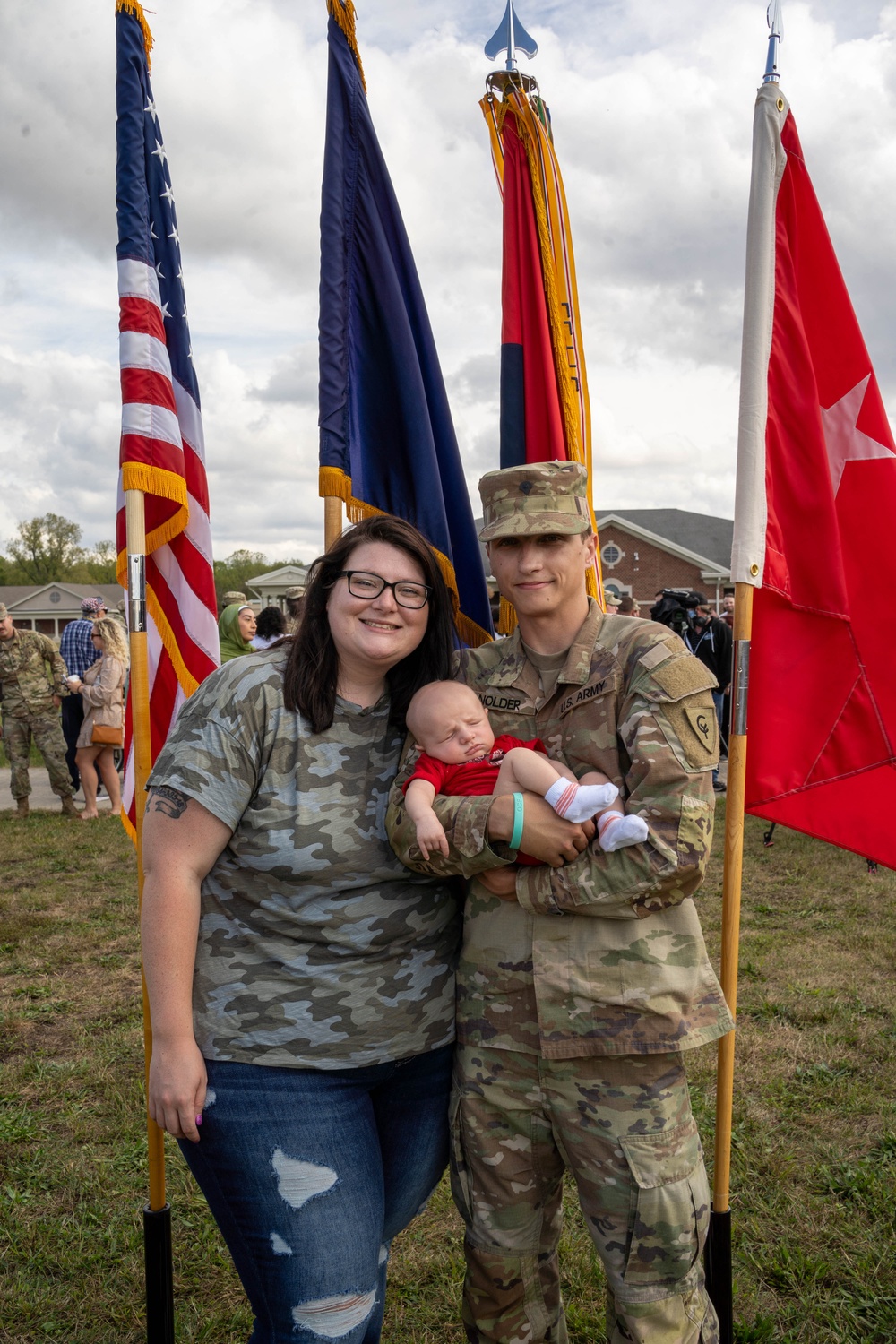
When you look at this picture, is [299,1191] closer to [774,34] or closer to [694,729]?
[694,729]

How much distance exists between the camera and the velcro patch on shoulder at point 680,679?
80.6 inches

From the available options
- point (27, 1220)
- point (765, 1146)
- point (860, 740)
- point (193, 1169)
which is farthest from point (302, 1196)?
point (765, 1146)

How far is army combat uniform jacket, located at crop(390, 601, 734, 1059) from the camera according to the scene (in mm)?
1988

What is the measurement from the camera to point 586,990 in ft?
6.71

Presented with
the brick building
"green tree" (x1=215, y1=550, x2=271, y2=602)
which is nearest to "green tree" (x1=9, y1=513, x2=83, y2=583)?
"green tree" (x1=215, y1=550, x2=271, y2=602)

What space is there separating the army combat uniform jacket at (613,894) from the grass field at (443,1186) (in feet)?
4.68

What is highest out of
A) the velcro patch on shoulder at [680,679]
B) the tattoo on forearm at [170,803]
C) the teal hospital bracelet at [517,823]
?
the velcro patch on shoulder at [680,679]

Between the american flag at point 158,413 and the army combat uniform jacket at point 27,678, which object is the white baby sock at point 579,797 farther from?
the army combat uniform jacket at point 27,678

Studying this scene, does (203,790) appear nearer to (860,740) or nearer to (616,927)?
(616,927)

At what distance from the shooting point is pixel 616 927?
6.83 feet

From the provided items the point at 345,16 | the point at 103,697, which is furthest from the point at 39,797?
the point at 345,16

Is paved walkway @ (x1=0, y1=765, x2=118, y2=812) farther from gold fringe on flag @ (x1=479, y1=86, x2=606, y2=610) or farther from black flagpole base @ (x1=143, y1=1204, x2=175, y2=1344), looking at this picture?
gold fringe on flag @ (x1=479, y1=86, x2=606, y2=610)

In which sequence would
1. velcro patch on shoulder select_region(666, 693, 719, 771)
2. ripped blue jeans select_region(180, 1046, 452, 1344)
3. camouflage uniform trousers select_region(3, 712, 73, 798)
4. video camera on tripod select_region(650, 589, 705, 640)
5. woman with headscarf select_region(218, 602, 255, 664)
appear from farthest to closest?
video camera on tripod select_region(650, 589, 705, 640) → camouflage uniform trousers select_region(3, 712, 73, 798) → woman with headscarf select_region(218, 602, 255, 664) → velcro patch on shoulder select_region(666, 693, 719, 771) → ripped blue jeans select_region(180, 1046, 452, 1344)

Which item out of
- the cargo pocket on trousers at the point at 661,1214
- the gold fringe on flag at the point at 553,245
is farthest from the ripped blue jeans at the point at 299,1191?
the gold fringe on flag at the point at 553,245
